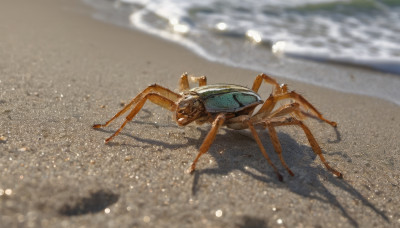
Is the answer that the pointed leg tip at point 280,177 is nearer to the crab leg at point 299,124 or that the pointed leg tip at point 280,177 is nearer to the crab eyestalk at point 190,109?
the crab leg at point 299,124

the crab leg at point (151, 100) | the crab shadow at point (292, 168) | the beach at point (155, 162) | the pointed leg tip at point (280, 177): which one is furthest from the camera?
the crab leg at point (151, 100)

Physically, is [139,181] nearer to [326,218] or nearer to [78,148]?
[78,148]

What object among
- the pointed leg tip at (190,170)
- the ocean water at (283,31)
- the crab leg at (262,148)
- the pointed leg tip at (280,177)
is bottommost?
the pointed leg tip at (190,170)

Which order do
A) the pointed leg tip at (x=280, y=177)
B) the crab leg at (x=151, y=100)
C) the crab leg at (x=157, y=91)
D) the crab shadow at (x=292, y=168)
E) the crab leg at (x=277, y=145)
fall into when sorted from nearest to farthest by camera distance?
the crab shadow at (x=292, y=168)
the pointed leg tip at (x=280, y=177)
the crab leg at (x=277, y=145)
the crab leg at (x=151, y=100)
the crab leg at (x=157, y=91)

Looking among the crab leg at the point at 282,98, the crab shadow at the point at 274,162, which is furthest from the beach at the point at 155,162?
the crab leg at the point at 282,98

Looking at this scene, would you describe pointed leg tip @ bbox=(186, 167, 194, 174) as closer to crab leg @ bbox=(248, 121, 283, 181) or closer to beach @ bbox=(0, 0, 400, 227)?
beach @ bbox=(0, 0, 400, 227)

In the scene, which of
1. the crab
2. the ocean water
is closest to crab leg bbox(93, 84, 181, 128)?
the crab

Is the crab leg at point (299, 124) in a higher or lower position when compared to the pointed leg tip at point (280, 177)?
higher

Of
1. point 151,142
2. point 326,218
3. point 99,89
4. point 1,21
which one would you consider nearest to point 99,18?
point 1,21
